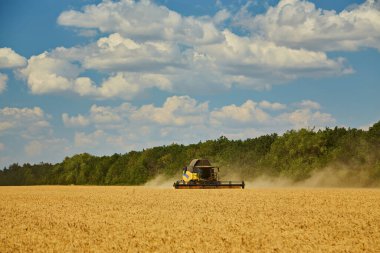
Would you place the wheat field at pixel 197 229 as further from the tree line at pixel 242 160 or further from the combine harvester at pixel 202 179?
the tree line at pixel 242 160

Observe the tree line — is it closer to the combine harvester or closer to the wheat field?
the combine harvester

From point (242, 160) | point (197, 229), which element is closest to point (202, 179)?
point (242, 160)

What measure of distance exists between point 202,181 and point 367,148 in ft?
68.7

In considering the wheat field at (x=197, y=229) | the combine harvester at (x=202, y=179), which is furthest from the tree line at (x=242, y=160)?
the wheat field at (x=197, y=229)

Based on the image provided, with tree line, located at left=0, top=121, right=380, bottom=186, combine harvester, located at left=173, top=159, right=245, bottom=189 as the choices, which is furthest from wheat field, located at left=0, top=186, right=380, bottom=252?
tree line, located at left=0, top=121, right=380, bottom=186

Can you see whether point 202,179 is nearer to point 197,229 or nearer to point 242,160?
point 242,160

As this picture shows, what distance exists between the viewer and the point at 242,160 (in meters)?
86.4

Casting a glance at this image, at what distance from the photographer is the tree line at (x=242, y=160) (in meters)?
68.6

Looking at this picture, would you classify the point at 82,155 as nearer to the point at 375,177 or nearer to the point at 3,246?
the point at 375,177

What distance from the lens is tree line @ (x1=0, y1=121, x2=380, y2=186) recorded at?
6862 centimetres

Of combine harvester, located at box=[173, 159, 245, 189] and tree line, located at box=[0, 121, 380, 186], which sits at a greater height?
tree line, located at box=[0, 121, 380, 186]

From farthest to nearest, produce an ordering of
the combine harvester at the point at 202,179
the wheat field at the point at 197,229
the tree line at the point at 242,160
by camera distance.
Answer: the tree line at the point at 242,160 < the combine harvester at the point at 202,179 < the wheat field at the point at 197,229

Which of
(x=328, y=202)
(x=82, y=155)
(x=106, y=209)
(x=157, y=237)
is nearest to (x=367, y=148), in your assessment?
(x=328, y=202)

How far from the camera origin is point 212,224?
22875 mm
